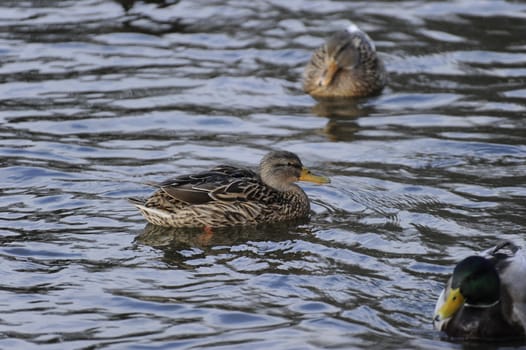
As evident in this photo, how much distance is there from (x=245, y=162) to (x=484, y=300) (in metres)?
5.01

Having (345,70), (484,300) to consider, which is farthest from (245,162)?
(484,300)

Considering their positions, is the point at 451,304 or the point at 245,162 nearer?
the point at 451,304

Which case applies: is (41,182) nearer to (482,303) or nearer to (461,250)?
(461,250)

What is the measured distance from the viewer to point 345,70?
1658 cm

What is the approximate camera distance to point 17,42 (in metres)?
18.2

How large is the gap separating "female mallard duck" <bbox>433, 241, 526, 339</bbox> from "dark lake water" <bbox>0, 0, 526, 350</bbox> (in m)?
0.23

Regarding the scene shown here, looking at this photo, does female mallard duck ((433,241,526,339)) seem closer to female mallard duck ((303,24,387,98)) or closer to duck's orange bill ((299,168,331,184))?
duck's orange bill ((299,168,331,184))

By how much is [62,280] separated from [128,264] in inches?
26.1

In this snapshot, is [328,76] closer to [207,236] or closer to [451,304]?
[207,236]

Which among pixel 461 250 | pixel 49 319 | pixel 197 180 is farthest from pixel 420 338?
pixel 197 180

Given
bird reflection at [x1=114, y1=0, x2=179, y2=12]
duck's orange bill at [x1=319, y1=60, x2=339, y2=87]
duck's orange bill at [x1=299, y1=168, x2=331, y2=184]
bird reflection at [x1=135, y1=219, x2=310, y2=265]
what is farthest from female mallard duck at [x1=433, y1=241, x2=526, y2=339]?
bird reflection at [x1=114, y1=0, x2=179, y2=12]

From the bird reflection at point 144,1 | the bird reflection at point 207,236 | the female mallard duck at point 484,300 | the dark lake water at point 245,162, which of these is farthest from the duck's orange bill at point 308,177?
the bird reflection at point 144,1

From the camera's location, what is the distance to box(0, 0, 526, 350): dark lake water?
923cm

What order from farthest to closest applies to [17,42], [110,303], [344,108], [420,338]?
[17,42] → [344,108] → [110,303] → [420,338]
